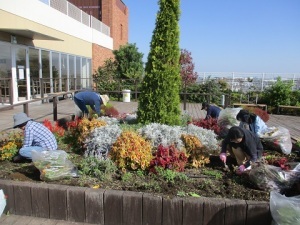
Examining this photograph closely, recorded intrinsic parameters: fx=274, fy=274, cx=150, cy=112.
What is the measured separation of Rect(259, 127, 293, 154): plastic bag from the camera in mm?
4535

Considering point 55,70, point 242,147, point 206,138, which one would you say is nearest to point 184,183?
point 242,147

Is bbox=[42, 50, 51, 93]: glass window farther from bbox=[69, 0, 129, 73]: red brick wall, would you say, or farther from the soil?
the soil

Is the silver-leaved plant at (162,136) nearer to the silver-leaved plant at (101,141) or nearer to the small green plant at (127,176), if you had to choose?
the silver-leaved plant at (101,141)

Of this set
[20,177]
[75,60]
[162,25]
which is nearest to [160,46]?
[162,25]

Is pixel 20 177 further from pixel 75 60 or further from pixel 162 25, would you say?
pixel 75 60

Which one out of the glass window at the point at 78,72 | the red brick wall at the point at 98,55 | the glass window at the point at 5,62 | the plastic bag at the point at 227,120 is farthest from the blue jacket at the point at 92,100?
the red brick wall at the point at 98,55

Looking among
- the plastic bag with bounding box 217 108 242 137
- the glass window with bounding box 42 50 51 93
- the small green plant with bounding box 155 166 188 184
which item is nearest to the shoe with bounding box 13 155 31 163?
the small green plant with bounding box 155 166 188 184

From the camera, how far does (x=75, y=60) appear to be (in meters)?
16.5

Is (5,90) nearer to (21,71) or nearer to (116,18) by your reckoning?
(21,71)

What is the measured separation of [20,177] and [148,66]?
289cm

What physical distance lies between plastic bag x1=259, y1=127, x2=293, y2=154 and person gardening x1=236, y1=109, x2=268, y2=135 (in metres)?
0.13

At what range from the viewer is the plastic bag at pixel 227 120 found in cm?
548

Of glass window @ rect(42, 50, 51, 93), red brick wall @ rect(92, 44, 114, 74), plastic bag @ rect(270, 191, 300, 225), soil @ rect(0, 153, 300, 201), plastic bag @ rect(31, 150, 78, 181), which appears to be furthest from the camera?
red brick wall @ rect(92, 44, 114, 74)

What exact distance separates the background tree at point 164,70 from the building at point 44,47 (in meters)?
6.39
